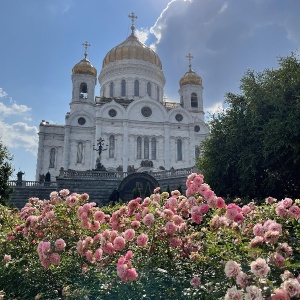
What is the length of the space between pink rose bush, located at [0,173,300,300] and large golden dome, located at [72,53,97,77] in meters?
40.7

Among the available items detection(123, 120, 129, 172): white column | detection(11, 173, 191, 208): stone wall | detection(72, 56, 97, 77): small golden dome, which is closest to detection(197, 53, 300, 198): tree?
detection(11, 173, 191, 208): stone wall

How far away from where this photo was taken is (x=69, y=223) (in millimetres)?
6234

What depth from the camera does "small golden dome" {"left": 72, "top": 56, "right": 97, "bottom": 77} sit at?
45.1m

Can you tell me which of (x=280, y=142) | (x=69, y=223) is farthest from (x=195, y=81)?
(x=69, y=223)

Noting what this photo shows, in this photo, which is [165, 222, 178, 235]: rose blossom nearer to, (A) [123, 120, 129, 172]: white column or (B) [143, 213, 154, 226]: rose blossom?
(B) [143, 213, 154, 226]: rose blossom

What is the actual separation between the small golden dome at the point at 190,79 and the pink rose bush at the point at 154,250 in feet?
140

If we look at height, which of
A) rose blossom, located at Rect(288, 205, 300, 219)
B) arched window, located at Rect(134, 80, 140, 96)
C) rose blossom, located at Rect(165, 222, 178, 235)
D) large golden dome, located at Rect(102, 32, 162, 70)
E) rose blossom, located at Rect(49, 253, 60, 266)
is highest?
large golden dome, located at Rect(102, 32, 162, 70)

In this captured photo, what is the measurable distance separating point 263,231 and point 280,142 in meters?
11.7

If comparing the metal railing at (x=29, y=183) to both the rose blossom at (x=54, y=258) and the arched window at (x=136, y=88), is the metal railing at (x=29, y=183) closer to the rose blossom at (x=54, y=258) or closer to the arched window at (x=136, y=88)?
the arched window at (x=136, y=88)

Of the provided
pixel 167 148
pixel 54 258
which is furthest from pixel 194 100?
pixel 54 258

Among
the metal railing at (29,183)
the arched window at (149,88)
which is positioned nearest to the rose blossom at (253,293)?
the metal railing at (29,183)

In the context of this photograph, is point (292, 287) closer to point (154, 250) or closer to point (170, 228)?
point (170, 228)

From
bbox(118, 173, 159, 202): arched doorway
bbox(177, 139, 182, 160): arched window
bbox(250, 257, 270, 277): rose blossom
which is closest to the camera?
bbox(250, 257, 270, 277): rose blossom

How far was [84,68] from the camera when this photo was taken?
148 ft
